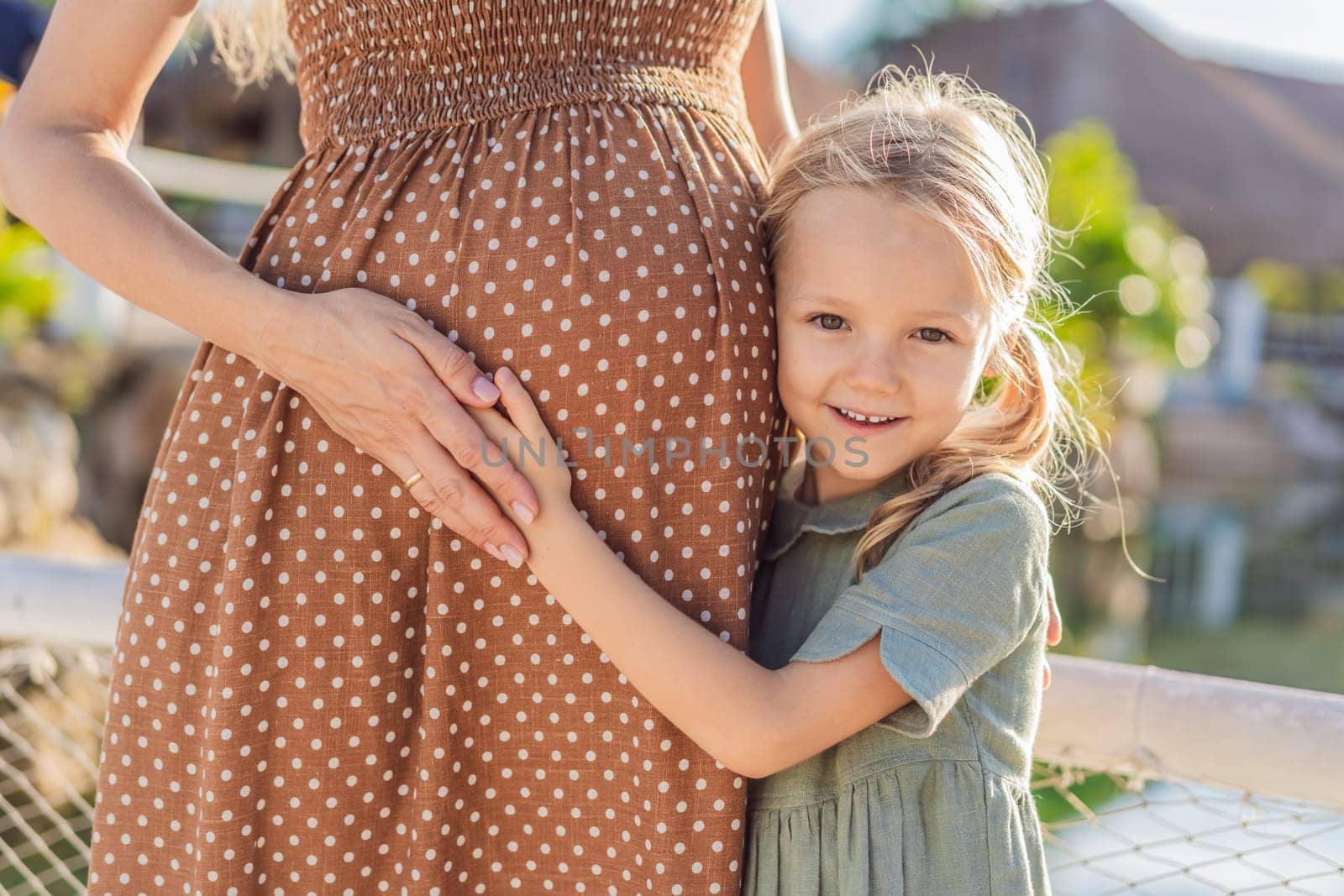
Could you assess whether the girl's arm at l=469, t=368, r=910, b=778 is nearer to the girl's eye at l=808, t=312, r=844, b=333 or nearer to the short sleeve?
the short sleeve

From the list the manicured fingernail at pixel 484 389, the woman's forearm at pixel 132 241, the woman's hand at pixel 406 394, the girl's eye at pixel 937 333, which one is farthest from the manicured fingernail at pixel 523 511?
the girl's eye at pixel 937 333

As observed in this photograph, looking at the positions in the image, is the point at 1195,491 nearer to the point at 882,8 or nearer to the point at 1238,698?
the point at 1238,698

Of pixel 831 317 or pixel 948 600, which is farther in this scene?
pixel 831 317

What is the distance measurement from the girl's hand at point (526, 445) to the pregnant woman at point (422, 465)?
0.02m

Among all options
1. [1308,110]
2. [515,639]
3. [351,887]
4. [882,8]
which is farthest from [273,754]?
[882,8]

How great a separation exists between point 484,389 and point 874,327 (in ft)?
1.33

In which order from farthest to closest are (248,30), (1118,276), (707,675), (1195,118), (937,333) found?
(1195,118) → (1118,276) → (248,30) → (937,333) → (707,675)

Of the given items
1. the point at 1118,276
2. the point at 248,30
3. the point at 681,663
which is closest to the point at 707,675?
the point at 681,663

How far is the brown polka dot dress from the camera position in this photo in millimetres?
1134

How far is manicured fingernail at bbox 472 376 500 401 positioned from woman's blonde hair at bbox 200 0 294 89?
69cm

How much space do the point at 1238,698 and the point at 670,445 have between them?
3.18 feet

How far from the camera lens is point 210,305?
114cm

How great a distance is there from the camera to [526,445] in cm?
112

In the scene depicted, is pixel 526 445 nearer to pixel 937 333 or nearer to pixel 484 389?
pixel 484 389
